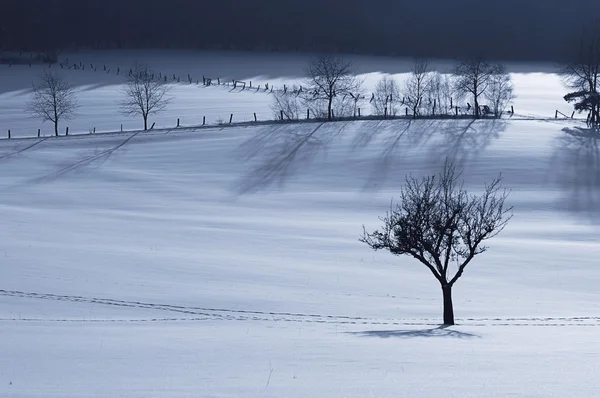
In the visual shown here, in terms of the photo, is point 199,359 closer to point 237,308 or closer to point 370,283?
point 237,308

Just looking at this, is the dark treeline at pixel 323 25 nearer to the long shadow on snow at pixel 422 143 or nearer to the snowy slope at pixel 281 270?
the long shadow on snow at pixel 422 143

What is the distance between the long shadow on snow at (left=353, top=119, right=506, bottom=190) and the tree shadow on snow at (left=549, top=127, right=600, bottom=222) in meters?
4.84

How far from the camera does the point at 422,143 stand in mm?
57781

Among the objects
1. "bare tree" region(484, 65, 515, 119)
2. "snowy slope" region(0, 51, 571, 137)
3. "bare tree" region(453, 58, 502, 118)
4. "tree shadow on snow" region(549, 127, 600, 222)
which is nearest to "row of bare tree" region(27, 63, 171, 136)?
"snowy slope" region(0, 51, 571, 137)

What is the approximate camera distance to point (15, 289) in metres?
25.0

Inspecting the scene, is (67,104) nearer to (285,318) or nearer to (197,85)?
(197,85)

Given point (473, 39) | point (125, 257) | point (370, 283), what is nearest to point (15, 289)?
point (125, 257)

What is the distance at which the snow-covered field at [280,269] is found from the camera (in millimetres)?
13898

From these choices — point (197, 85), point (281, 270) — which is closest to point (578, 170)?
point (281, 270)

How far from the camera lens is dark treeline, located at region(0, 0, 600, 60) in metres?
132

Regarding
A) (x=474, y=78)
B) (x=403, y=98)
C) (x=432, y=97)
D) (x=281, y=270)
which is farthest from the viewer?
(x=432, y=97)

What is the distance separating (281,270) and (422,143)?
30050 millimetres

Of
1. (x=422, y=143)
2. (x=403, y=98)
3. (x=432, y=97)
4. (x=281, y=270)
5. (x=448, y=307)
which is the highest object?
(x=432, y=97)

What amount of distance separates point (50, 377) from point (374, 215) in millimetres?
30133
